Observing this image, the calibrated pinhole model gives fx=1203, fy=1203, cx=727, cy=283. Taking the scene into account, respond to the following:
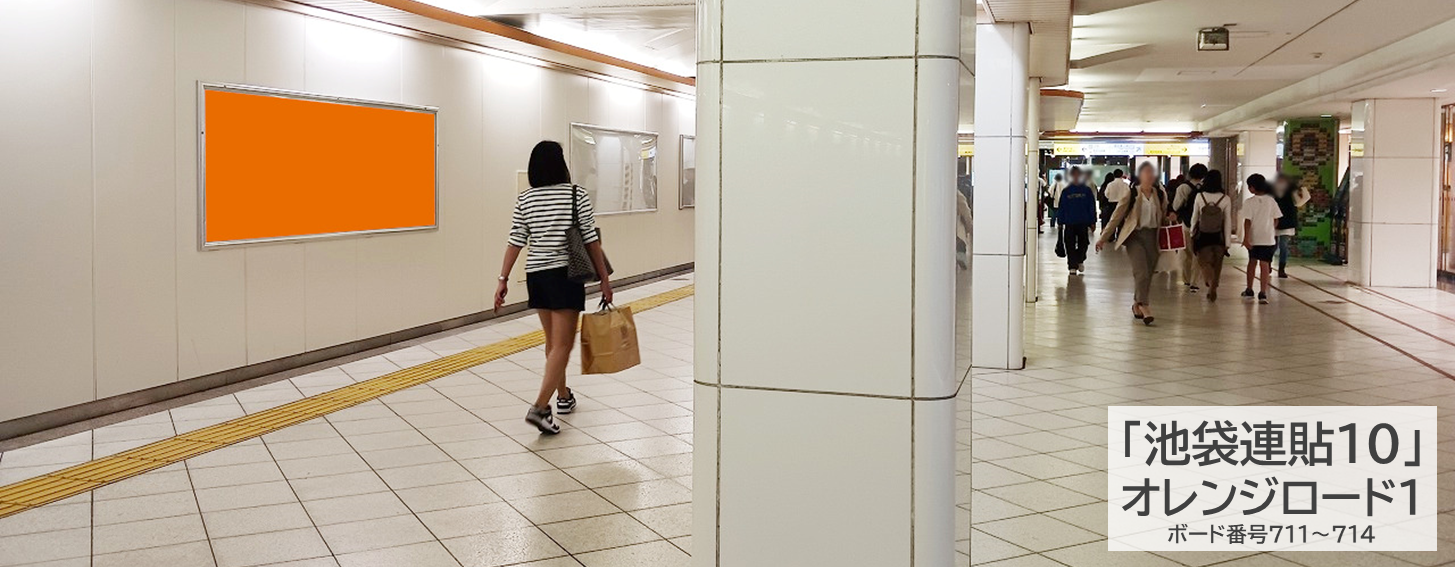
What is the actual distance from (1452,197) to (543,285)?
16199mm

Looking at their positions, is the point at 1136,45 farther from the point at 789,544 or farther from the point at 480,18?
the point at 789,544

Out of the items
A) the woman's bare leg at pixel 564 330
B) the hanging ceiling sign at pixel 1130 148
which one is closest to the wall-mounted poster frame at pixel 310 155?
the woman's bare leg at pixel 564 330

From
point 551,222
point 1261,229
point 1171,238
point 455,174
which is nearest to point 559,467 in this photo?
point 551,222

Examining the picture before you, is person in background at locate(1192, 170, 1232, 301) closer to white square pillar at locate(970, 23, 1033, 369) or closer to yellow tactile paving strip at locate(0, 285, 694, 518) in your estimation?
white square pillar at locate(970, 23, 1033, 369)

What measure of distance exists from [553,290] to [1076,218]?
14.0 metres

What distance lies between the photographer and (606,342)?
645cm

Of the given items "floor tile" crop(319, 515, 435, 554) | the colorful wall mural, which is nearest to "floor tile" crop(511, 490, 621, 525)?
"floor tile" crop(319, 515, 435, 554)

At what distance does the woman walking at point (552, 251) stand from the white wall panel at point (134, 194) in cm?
239

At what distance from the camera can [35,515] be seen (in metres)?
5.04

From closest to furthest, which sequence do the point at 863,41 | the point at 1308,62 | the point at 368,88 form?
the point at 863,41 < the point at 368,88 < the point at 1308,62

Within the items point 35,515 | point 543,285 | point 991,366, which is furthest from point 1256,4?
point 35,515

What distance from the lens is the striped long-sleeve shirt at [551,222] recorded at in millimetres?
6691

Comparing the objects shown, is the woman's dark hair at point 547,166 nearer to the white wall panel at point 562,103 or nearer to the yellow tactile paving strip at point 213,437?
the yellow tactile paving strip at point 213,437

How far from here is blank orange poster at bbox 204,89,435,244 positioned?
806 cm
